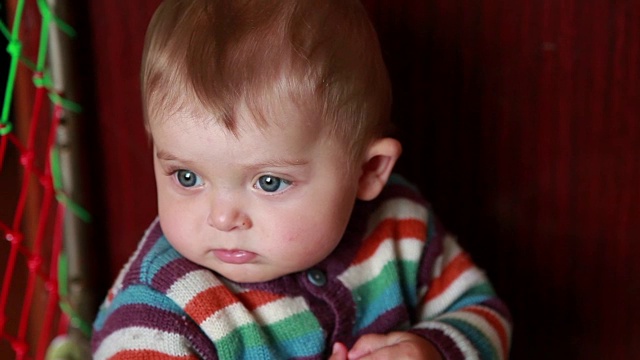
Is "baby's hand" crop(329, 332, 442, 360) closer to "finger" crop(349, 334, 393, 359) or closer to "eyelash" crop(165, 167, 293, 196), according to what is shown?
"finger" crop(349, 334, 393, 359)

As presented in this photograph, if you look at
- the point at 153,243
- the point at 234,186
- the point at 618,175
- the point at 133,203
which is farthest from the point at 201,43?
the point at 618,175

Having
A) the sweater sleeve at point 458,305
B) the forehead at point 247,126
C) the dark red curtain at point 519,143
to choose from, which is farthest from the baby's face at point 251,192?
the dark red curtain at point 519,143

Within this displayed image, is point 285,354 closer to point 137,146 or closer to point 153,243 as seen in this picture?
point 153,243

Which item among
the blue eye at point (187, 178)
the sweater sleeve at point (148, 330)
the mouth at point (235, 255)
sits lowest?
the sweater sleeve at point (148, 330)

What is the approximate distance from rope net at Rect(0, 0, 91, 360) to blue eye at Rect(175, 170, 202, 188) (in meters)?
0.21

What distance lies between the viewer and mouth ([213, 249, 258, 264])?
790mm

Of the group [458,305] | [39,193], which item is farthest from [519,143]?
[39,193]

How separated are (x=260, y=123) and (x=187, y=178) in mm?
93

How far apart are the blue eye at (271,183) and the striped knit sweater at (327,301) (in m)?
0.11

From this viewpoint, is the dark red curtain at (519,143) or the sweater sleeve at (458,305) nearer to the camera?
the sweater sleeve at (458,305)

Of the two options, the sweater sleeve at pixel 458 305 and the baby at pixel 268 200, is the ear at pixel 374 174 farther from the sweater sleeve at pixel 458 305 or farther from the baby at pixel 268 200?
the sweater sleeve at pixel 458 305

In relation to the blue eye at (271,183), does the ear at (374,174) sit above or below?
below

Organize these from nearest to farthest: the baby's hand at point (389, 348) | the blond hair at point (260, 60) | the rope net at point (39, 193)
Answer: the blond hair at point (260, 60), the baby's hand at point (389, 348), the rope net at point (39, 193)

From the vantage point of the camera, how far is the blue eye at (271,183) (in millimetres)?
769
